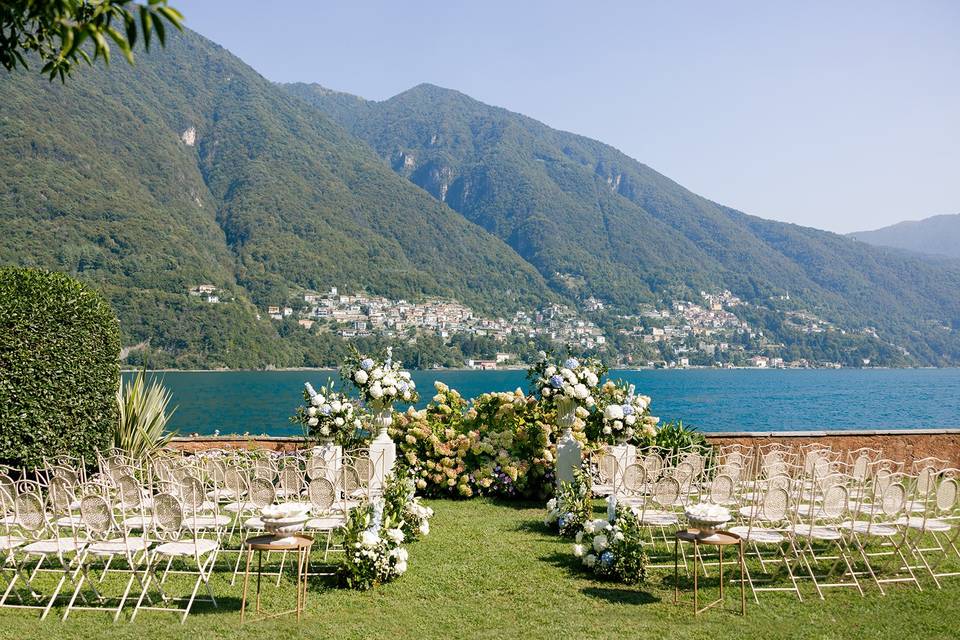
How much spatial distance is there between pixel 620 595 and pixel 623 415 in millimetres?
4468

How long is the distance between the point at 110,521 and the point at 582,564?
421 centimetres

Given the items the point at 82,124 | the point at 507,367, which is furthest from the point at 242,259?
the point at 507,367

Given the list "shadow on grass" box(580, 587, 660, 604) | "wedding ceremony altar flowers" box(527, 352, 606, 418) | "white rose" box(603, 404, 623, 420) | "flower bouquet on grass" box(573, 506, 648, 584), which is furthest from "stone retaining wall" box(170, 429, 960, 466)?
"shadow on grass" box(580, 587, 660, 604)

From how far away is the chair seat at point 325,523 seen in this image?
7055mm

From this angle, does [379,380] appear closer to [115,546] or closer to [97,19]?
[115,546]

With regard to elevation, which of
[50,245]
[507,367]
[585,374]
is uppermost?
[50,245]

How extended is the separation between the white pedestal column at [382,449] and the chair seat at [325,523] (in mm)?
2883

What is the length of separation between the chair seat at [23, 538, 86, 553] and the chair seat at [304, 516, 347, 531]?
193 cm

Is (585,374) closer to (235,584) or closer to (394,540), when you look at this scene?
(394,540)

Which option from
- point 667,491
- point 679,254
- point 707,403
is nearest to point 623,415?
point 667,491

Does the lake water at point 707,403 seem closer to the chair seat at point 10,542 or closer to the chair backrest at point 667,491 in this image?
the chair seat at point 10,542

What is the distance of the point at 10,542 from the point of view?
19.8 feet

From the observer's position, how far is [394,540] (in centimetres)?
668

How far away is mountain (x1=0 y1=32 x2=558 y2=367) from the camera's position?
2915 inches
